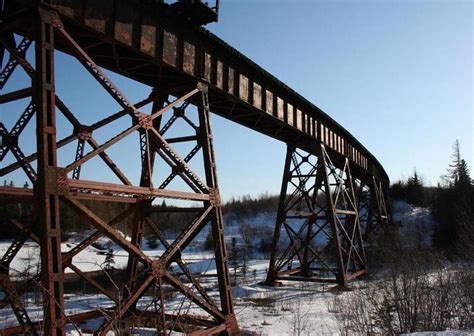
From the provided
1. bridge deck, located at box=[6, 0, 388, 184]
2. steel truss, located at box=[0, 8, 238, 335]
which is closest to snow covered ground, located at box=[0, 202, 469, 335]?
steel truss, located at box=[0, 8, 238, 335]

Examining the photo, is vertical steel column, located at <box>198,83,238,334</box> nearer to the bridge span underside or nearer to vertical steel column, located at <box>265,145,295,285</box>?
the bridge span underside

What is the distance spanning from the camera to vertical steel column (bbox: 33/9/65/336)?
4.73 meters

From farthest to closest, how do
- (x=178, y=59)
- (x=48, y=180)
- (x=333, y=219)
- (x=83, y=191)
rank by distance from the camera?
(x=333, y=219) → (x=178, y=59) → (x=83, y=191) → (x=48, y=180)

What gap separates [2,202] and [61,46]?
100 inches

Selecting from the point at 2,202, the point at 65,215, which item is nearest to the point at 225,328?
the point at 2,202

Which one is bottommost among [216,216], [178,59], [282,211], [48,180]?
[216,216]

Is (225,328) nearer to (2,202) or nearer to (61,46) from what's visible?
(2,202)

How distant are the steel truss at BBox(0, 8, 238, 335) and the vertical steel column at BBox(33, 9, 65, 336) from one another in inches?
0.4

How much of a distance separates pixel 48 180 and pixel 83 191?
3.17 ft

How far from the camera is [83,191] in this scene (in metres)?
5.93

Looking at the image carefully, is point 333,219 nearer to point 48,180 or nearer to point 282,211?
point 282,211

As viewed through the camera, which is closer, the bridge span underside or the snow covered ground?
the bridge span underside

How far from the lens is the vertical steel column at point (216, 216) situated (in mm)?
7340

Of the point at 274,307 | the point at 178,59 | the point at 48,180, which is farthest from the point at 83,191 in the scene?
the point at 274,307
